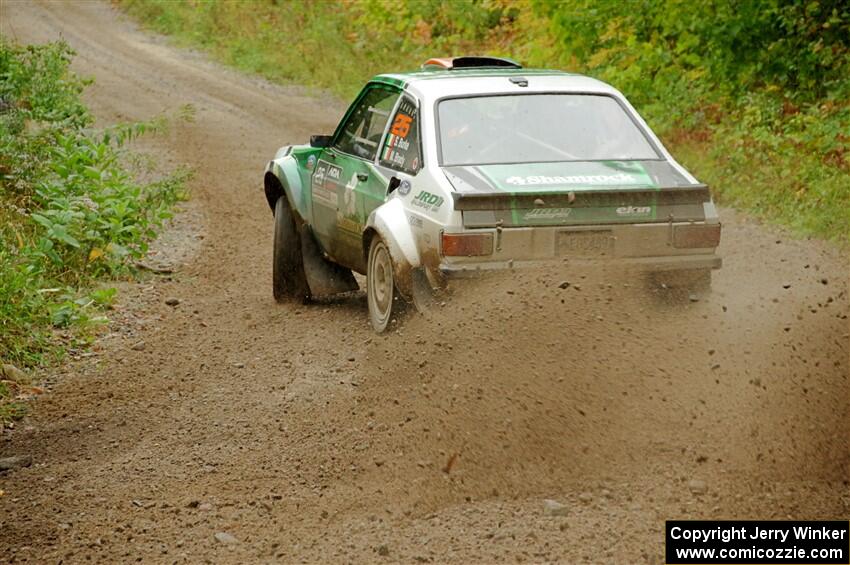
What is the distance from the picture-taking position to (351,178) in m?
8.17

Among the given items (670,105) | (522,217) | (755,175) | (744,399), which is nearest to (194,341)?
(522,217)

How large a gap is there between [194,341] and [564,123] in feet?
9.57

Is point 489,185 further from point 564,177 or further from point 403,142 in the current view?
point 403,142

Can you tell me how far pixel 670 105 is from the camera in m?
15.2

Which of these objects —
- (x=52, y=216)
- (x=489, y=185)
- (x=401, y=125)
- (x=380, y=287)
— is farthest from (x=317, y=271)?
→ (x=489, y=185)

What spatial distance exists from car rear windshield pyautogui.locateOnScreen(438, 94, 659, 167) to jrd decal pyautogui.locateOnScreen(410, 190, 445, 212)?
0.95ft

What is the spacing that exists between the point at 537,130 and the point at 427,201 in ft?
3.07

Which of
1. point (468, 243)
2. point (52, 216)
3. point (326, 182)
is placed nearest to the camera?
point (468, 243)

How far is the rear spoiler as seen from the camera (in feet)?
21.9

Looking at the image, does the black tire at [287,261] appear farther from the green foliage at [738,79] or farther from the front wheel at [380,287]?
the green foliage at [738,79]

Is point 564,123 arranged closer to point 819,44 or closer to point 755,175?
point 755,175

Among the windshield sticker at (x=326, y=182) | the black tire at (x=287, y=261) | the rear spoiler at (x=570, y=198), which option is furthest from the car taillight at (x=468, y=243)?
the black tire at (x=287, y=261)

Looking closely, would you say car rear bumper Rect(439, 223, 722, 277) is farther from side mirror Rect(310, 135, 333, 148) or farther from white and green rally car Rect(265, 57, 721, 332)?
side mirror Rect(310, 135, 333, 148)

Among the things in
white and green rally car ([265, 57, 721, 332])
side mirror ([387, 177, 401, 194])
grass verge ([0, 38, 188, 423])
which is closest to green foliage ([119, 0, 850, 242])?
white and green rally car ([265, 57, 721, 332])
